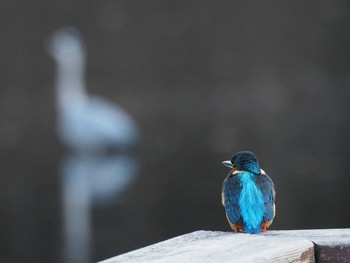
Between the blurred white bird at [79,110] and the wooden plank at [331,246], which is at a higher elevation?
the blurred white bird at [79,110]

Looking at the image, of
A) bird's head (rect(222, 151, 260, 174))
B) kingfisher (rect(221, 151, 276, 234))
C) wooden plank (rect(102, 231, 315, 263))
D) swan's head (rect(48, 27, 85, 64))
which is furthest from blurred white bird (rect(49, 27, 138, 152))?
wooden plank (rect(102, 231, 315, 263))

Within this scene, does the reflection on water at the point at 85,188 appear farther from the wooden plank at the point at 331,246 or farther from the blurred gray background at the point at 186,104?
the wooden plank at the point at 331,246

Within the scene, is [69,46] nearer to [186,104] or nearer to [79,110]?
[79,110]

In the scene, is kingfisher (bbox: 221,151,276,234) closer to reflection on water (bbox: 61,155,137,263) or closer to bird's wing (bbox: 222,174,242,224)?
bird's wing (bbox: 222,174,242,224)

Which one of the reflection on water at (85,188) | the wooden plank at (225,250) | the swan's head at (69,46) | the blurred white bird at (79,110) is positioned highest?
the swan's head at (69,46)

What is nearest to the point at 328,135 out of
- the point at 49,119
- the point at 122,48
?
the point at 122,48

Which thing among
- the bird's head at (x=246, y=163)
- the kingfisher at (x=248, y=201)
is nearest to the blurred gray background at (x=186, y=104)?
the bird's head at (x=246, y=163)
